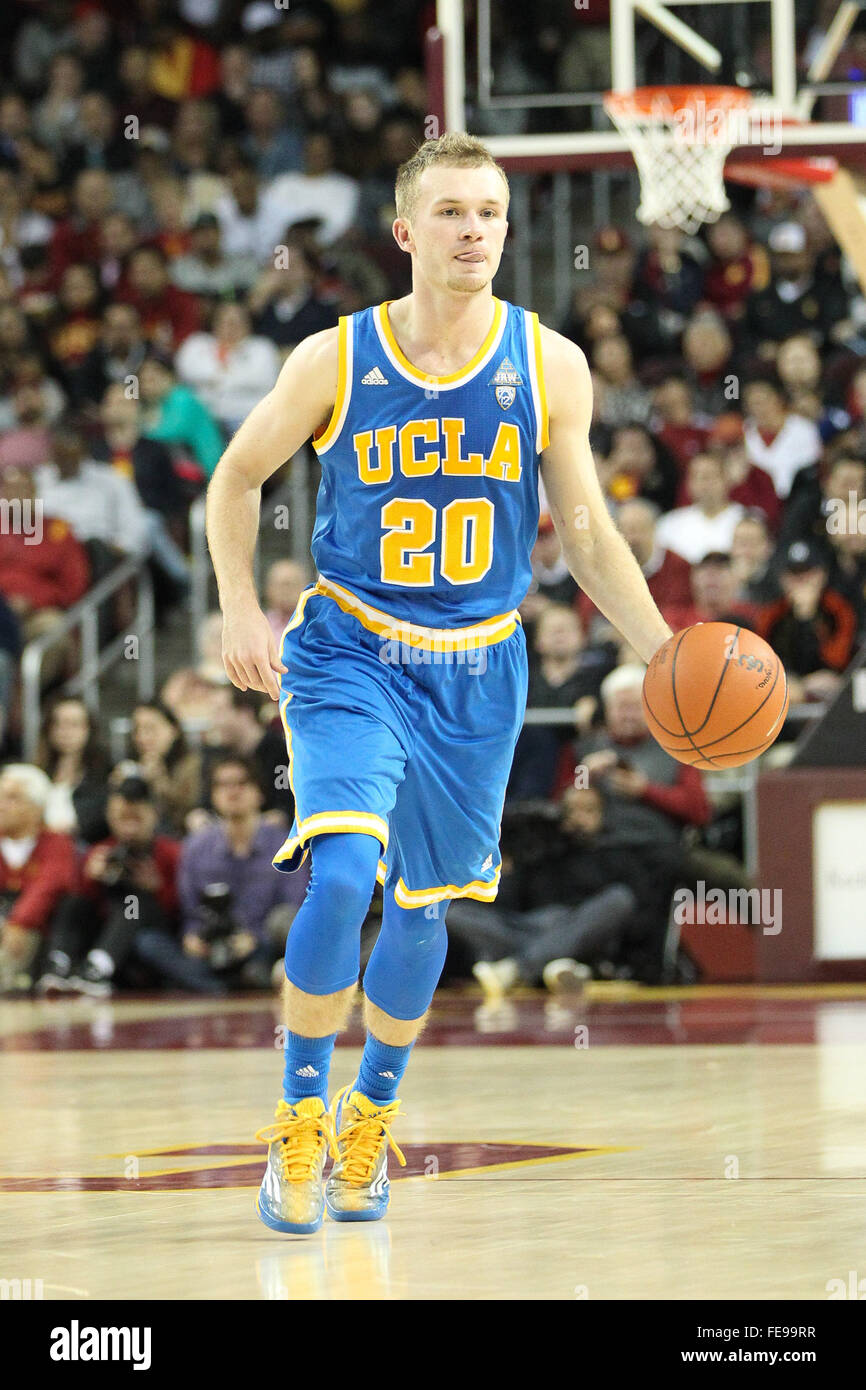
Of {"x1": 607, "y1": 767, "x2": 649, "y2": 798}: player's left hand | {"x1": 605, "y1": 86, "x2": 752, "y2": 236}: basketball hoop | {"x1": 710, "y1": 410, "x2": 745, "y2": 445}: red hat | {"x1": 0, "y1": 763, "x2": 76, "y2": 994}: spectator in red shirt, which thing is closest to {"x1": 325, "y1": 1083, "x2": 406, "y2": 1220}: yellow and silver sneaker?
{"x1": 605, "y1": 86, "x2": 752, "y2": 236}: basketball hoop

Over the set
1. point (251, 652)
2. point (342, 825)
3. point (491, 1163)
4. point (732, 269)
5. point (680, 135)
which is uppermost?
point (732, 269)

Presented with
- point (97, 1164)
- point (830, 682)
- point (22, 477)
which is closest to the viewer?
point (97, 1164)

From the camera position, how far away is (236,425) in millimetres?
14648

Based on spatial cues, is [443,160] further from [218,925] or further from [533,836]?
[218,925]

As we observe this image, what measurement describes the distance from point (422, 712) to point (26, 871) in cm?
766

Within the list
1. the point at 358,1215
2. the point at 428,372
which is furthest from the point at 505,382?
the point at 358,1215

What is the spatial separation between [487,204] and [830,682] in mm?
7123

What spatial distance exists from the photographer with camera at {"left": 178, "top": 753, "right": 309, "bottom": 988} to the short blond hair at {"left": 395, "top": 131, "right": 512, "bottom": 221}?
6.56 metres

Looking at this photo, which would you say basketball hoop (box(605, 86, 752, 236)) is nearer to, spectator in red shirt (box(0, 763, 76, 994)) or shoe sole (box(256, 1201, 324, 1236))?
spectator in red shirt (box(0, 763, 76, 994))

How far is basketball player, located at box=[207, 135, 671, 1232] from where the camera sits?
183 inches

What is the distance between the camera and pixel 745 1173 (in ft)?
15.8

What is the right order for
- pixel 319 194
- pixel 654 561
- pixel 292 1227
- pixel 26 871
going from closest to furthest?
pixel 292 1227 < pixel 26 871 < pixel 654 561 < pixel 319 194

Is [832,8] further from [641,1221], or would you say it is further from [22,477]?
[641,1221]
